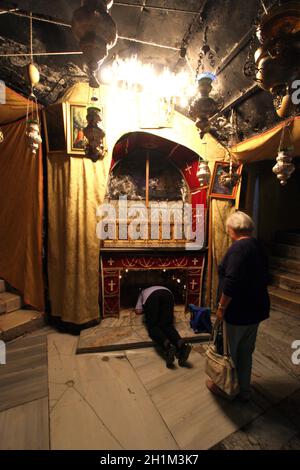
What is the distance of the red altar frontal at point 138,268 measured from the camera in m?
4.15

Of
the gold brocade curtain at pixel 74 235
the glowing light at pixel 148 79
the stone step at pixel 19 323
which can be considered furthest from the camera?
the gold brocade curtain at pixel 74 235

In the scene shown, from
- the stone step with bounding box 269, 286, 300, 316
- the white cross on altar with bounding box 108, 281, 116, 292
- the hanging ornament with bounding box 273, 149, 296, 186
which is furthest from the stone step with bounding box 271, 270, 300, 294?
the white cross on altar with bounding box 108, 281, 116, 292

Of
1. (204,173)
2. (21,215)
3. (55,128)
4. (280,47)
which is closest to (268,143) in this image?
(204,173)

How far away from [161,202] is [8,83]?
3428mm

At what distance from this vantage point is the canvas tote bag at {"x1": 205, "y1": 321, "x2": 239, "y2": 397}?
2115 millimetres

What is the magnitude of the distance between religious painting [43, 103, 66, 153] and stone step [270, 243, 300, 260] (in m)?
6.19

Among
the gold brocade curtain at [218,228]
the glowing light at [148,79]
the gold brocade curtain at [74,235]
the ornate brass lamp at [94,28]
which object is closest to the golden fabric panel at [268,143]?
the gold brocade curtain at [218,228]

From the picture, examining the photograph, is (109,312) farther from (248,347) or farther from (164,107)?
(164,107)

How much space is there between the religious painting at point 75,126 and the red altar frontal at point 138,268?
6.51ft

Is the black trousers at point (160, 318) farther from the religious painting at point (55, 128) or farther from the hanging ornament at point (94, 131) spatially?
the religious painting at point (55, 128)

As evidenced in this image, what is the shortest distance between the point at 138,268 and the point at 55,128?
2957 millimetres

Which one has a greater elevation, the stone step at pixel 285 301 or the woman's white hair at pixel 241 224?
the woman's white hair at pixel 241 224

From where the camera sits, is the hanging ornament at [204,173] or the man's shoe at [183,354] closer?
the man's shoe at [183,354]

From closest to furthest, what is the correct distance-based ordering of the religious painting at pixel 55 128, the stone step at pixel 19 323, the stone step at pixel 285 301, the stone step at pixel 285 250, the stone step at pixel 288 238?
1. the stone step at pixel 19 323
2. the religious painting at pixel 55 128
3. the stone step at pixel 285 301
4. the stone step at pixel 285 250
5. the stone step at pixel 288 238
